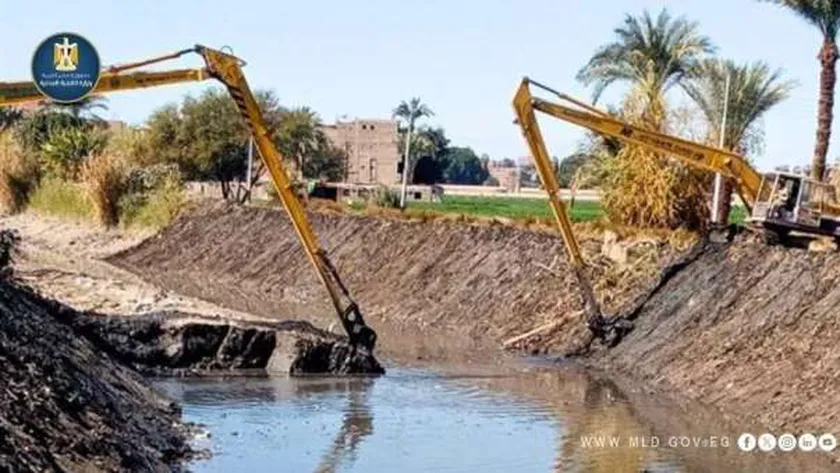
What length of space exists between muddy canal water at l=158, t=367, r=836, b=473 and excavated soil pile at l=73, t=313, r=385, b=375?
24.7 inches

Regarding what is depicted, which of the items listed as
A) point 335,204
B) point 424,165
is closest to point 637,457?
point 335,204

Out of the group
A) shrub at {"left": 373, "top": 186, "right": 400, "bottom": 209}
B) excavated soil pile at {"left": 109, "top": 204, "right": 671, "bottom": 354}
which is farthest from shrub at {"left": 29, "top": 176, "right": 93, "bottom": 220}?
shrub at {"left": 373, "top": 186, "right": 400, "bottom": 209}

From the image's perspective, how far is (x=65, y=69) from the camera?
27.1 m

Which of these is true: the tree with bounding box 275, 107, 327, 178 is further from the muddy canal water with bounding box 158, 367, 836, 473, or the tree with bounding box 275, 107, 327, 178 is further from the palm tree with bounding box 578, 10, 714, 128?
the muddy canal water with bounding box 158, 367, 836, 473

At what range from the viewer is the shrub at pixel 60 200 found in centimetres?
6500

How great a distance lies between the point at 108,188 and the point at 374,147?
4908cm

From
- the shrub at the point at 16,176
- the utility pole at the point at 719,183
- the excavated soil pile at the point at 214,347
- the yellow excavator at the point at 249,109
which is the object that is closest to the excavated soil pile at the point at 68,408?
the excavated soil pile at the point at 214,347

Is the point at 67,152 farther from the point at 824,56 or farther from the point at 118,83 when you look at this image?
the point at 118,83

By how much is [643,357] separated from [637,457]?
951 cm

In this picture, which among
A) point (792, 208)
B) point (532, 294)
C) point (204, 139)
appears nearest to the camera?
point (792, 208)

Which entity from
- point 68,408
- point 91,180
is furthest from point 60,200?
point 68,408

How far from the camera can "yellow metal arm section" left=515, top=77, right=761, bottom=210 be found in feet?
105

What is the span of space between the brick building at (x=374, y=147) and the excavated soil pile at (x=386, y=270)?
4921cm

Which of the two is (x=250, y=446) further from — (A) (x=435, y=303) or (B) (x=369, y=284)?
(B) (x=369, y=284)
